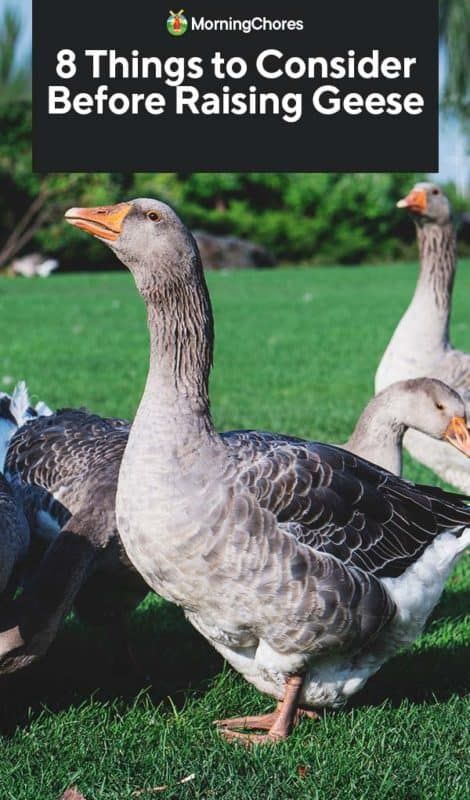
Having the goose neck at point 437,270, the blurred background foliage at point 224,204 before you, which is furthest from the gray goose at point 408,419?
the blurred background foliage at point 224,204

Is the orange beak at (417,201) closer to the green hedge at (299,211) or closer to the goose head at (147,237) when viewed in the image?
the goose head at (147,237)

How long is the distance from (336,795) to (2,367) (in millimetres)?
8561

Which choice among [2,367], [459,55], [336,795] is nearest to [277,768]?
[336,795]

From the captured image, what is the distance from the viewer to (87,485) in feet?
13.7

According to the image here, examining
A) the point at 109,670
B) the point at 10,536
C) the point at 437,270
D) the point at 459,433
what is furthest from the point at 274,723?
the point at 437,270

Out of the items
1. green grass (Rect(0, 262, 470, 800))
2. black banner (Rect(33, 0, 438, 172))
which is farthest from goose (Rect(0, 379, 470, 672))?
black banner (Rect(33, 0, 438, 172))

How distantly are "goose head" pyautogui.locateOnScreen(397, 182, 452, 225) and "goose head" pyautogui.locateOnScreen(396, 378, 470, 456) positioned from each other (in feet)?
7.74

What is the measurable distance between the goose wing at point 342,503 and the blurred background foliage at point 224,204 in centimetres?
2374

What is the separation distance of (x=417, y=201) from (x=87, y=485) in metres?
3.32

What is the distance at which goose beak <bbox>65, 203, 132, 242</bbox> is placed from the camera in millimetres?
3488

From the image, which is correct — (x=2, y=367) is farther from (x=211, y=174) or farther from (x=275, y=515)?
(x=211, y=174)

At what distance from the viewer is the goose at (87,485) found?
12.2ft

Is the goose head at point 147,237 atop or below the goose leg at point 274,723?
atop

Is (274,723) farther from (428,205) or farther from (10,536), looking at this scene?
(428,205)
